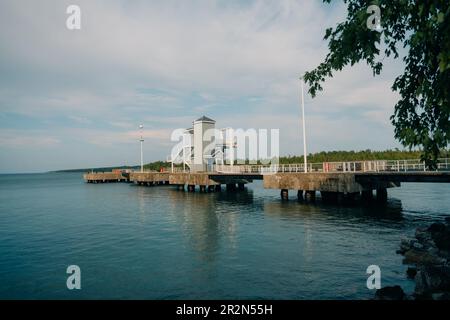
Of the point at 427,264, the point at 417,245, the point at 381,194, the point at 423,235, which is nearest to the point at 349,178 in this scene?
the point at 381,194

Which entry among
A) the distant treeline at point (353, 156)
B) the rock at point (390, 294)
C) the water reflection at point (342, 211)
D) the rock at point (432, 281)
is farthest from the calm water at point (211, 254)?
the distant treeline at point (353, 156)

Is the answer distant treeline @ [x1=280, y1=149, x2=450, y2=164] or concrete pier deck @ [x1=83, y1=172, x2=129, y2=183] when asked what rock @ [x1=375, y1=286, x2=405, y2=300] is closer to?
distant treeline @ [x1=280, y1=149, x2=450, y2=164]

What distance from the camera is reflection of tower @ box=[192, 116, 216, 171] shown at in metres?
63.1

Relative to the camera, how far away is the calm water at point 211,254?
12.8 m

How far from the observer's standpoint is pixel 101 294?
41.2ft

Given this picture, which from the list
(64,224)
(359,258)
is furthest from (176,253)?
(64,224)

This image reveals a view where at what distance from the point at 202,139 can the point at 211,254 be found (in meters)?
46.4

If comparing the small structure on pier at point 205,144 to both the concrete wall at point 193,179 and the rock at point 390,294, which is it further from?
the rock at point 390,294

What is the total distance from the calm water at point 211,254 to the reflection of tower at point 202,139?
32053 mm

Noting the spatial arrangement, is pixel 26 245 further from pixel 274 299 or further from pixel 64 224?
pixel 274 299

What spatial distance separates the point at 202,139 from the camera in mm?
63094

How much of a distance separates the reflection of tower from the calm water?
105ft

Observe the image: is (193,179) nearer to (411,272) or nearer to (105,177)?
(411,272)

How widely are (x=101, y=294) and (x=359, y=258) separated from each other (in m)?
12.5
